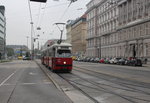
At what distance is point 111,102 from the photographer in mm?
9734

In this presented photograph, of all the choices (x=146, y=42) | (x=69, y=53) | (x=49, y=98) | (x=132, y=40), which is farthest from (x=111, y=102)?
(x=132, y=40)

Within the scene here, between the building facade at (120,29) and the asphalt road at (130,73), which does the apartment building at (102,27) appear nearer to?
the building facade at (120,29)

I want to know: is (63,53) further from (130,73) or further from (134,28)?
(134,28)

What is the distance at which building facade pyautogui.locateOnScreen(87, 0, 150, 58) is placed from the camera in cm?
6606

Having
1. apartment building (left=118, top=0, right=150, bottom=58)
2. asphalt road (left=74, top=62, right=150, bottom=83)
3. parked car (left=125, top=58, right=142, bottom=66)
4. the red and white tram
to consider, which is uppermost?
apartment building (left=118, top=0, right=150, bottom=58)

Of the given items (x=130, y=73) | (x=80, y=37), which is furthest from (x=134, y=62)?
(x=80, y=37)

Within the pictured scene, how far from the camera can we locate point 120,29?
79938 millimetres

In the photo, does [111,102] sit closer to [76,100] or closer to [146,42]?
[76,100]

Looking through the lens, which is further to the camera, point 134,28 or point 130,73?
point 134,28

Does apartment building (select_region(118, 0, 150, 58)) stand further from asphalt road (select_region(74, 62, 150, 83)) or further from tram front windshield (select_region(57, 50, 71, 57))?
tram front windshield (select_region(57, 50, 71, 57))

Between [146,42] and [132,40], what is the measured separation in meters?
7.28

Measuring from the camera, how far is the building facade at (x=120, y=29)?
66062 millimetres

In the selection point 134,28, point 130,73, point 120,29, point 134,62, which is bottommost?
point 130,73

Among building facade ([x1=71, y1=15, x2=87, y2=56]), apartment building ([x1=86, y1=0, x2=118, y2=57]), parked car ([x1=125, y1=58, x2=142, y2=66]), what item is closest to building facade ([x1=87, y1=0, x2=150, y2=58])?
apartment building ([x1=86, y1=0, x2=118, y2=57])
